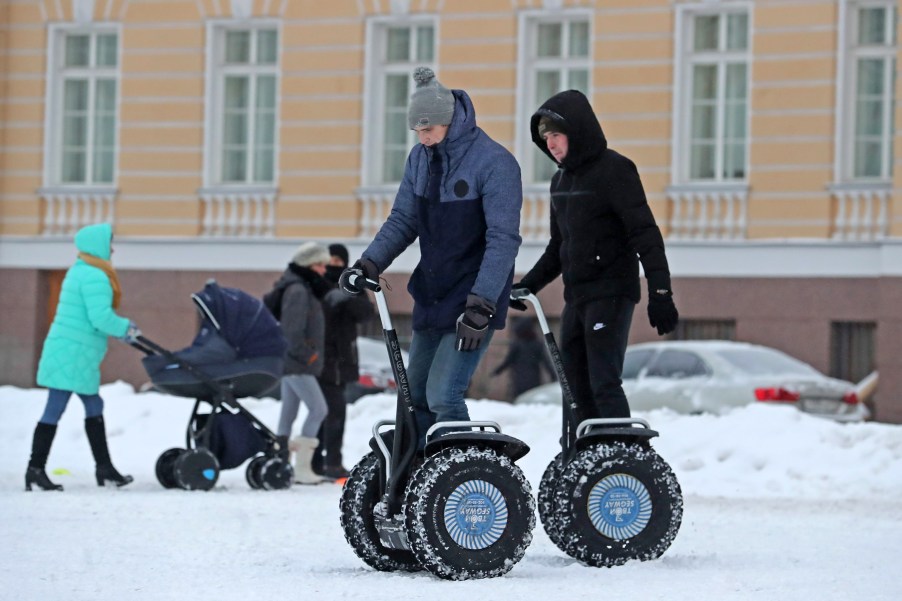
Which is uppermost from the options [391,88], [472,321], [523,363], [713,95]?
[391,88]

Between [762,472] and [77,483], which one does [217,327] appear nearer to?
[77,483]

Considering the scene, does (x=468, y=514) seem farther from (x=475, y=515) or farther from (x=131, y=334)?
(x=131, y=334)

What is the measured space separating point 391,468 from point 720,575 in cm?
139

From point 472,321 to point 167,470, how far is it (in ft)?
18.1

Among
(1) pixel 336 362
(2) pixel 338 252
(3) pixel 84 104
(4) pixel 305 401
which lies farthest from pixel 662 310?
(3) pixel 84 104

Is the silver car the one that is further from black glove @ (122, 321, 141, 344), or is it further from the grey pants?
black glove @ (122, 321, 141, 344)

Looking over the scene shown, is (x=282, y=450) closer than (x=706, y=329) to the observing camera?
Yes

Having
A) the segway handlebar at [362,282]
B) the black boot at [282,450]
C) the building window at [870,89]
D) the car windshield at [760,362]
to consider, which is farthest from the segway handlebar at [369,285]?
the building window at [870,89]

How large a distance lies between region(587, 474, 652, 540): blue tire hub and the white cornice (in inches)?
502

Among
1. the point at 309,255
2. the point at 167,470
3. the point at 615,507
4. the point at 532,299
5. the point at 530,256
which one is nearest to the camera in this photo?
the point at 615,507

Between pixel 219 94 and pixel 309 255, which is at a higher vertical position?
pixel 219 94

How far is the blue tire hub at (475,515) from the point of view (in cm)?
718

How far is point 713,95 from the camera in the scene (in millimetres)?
22031

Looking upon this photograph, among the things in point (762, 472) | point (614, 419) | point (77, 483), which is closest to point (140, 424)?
point (77, 483)
